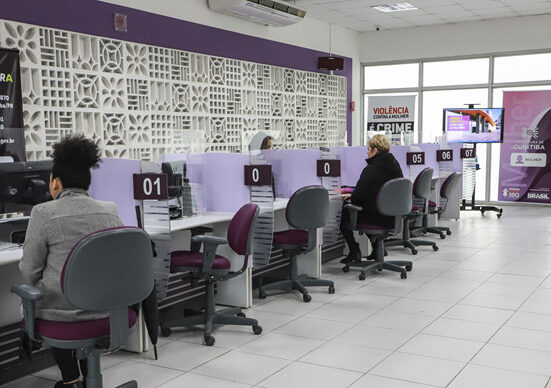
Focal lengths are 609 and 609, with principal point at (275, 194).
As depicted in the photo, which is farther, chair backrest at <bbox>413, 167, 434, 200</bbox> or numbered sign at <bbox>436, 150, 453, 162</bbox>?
numbered sign at <bbox>436, 150, 453, 162</bbox>

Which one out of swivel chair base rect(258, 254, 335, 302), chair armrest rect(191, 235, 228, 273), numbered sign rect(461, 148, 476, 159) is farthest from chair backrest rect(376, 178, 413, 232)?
numbered sign rect(461, 148, 476, 159)

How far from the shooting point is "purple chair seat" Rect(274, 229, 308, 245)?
16.0 feet

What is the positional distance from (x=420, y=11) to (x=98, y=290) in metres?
8.90

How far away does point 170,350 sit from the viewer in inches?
150

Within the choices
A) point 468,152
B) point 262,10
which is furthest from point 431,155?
point 262,10

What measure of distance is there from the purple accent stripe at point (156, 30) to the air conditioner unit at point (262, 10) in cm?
30

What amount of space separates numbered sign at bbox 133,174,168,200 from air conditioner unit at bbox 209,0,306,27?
5075mm

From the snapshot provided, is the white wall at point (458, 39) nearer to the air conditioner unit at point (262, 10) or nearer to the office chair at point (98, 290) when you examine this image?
the air conditioner unit at point (262, 10)

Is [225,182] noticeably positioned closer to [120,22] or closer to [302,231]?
[302,231]

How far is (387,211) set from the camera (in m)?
5.47

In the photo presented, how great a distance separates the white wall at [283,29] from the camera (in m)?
7.50

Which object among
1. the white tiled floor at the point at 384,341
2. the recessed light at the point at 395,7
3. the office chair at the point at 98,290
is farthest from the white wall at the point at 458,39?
the office chair at the point at 98,290

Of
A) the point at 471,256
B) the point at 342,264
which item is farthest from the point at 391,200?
the point at 471,256

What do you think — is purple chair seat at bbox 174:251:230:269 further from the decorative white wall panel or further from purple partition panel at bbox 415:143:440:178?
purple partition panel at bbox 415:143:440:178
